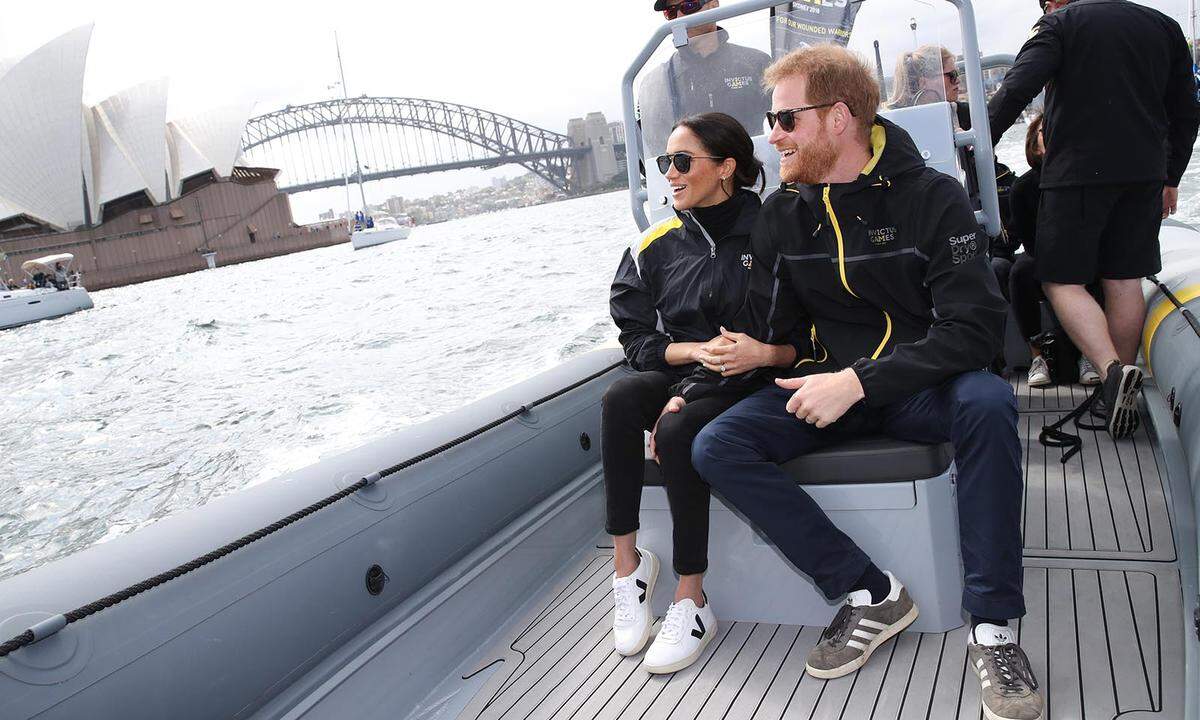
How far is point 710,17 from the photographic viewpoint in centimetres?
228

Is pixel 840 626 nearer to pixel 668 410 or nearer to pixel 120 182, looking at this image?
pixel 668 410

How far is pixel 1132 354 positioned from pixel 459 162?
165ft

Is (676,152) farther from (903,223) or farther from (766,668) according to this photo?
(766,668)

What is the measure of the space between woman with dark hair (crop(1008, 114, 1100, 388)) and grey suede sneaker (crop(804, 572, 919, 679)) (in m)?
1.62

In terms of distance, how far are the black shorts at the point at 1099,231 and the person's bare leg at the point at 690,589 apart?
4.14 feet

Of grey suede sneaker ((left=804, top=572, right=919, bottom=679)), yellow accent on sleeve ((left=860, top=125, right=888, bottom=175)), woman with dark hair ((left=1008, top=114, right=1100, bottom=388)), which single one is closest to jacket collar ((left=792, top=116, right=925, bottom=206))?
yellow accent on sleeve ((left=860, top=125, right=888, bottom=175))

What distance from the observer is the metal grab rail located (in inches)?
81.4

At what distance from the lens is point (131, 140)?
3244 centimetres

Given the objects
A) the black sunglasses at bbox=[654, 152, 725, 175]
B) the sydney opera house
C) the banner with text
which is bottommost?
the black sunglasses at bbox=[654, 152, 725, 175]

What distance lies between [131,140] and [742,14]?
118 ft

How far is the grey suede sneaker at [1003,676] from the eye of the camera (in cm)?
119

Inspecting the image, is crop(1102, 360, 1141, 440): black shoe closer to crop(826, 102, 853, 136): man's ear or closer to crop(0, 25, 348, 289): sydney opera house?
crop(826, 102, 853, 136): man's ear

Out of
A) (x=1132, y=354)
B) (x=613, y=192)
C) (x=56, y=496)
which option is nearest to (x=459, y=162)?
(x=613, y=192)

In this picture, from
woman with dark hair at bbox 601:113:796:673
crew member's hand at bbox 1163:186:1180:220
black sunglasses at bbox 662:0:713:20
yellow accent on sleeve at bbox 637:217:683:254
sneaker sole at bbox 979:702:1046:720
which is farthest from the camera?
black sunglasses at bbox 662:0:713:20
